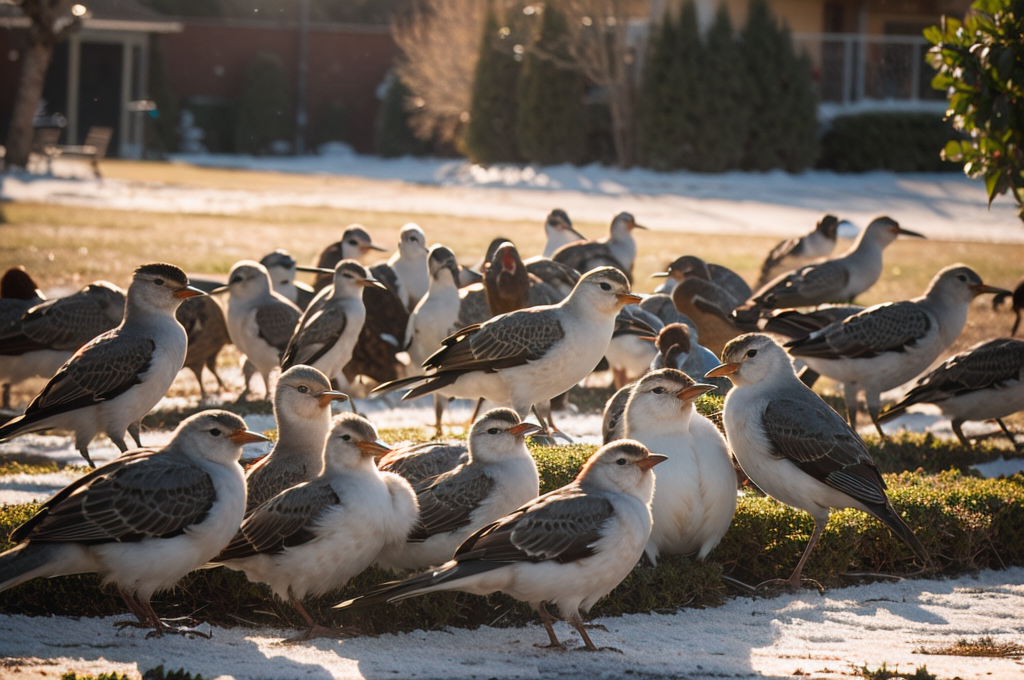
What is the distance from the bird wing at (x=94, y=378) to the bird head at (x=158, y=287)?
351 mm

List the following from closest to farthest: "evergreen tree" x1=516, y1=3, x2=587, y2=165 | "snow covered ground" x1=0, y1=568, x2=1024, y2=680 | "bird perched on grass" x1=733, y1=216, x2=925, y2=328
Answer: "snow covered ground" x1=0, y1=568, x2=1024, y2=680, "bird perched on grass" x1=733, y1=216, x2=925, y2=328, "evergreen tree" x1=516, y1=3, x2=587, y2=165

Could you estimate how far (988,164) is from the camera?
27.4 feet

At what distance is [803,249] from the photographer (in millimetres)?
15703

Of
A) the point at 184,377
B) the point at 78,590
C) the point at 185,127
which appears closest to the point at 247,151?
the point at 185,127

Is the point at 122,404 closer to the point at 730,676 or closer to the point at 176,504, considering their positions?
the point at 176,504

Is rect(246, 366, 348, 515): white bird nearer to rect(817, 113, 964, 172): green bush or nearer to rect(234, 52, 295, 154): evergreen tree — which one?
rect(817, 113, 964, 172): green bush

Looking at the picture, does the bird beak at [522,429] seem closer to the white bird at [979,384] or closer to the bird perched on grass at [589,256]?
the white bird at [979,384]

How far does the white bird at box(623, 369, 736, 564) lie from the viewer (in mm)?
6473

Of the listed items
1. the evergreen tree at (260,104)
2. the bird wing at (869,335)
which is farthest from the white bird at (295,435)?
the evergreen tree at (260,104)

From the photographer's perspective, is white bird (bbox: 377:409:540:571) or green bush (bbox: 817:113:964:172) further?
green bush (bbox: 817:113:964:172)

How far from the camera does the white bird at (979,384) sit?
9133mm

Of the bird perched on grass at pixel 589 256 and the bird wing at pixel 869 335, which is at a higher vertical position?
the bird perched on grass at pixel 589 256

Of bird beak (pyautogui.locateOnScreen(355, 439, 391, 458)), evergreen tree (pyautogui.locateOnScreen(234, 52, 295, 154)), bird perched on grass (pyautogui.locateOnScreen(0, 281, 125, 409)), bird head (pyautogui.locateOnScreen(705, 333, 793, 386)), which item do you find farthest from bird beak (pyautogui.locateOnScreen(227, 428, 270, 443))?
evergreen tree (pyautogui.locateOnScreen(234, 52, 295, 154))

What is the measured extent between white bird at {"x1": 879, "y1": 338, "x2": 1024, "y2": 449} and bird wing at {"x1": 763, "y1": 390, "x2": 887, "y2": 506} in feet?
9.32
